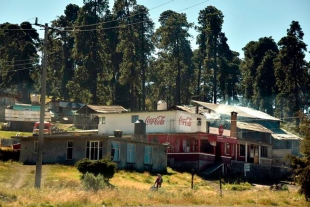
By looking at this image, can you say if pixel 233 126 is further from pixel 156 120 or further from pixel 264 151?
pixel 156 120

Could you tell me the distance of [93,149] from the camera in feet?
172

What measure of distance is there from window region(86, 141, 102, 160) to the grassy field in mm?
3313

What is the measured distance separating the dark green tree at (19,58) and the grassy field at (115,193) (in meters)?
49.6

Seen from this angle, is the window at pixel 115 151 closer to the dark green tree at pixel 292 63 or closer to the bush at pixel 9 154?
the bush at pixel 9 154

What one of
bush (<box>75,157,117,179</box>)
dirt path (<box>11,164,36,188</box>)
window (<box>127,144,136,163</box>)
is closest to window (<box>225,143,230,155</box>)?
window (<box>127,144,136,163</box>)

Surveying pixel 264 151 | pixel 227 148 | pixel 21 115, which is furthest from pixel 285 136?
pixel 21 115

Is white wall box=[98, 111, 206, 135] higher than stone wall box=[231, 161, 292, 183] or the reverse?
higher

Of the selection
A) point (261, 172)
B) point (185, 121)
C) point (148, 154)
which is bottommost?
point (261, 172)

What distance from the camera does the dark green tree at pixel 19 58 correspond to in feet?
328

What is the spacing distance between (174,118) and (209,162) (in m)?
6.07

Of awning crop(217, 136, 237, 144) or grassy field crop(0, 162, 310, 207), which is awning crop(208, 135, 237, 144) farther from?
grassy field crop(0, 162, 310, 207)

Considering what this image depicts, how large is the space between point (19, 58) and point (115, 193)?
73786 millimetres

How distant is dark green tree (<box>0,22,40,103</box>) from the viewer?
328 ft

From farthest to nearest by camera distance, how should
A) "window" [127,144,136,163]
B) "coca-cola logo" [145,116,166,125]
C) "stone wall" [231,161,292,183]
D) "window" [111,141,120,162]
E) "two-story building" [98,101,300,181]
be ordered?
1. "coca-cola logo" [145,116,166,125]
2. "stone wall" [231,161,292,183]
3. "two-story building" [98,101,300,181]
4. "window" [127,144,136,163]
5. "window" [111,141,120,162]
